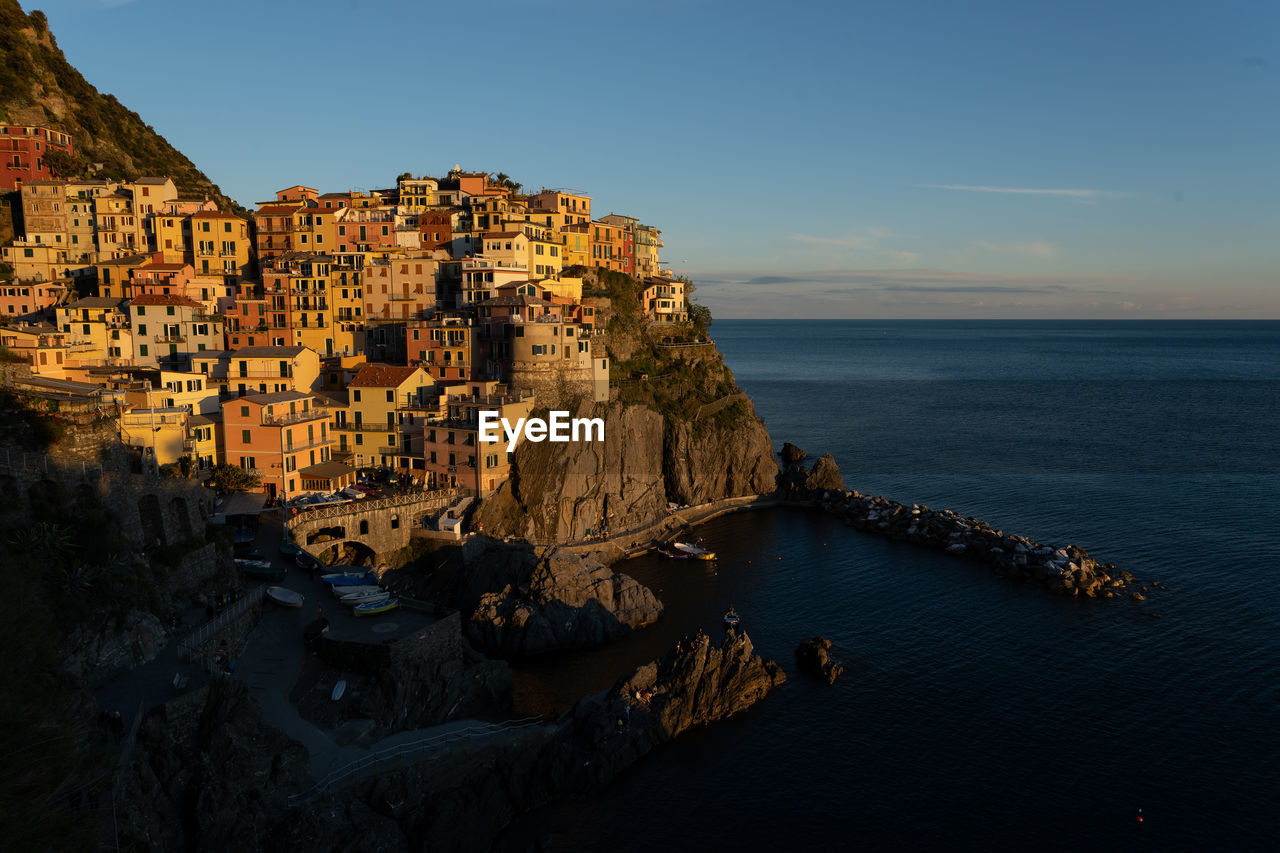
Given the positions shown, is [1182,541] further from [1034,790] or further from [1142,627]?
[1034,790]

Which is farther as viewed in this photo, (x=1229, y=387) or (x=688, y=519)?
(x=1229, y=387)

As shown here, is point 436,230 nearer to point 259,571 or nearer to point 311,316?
point 311,316

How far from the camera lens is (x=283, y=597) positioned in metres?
40.8

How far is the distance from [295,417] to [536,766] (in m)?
34.3

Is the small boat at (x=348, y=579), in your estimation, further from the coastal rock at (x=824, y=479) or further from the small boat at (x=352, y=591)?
the coastal rock at (x=824, y=479)

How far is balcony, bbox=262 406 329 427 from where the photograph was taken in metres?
55.7

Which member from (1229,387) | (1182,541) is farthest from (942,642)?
(1229,387)

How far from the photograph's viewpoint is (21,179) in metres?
84.6

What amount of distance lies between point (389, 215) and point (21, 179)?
38.3 meters

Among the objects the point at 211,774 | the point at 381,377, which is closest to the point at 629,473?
the point at 381,377

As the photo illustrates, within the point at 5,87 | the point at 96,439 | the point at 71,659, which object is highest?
the point at 5,87

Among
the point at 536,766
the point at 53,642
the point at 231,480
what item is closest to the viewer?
the point at 53,642

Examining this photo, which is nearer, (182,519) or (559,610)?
(182,519)

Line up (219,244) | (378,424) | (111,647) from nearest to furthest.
Answer: (111,647) → (378,424) → (219,244)
